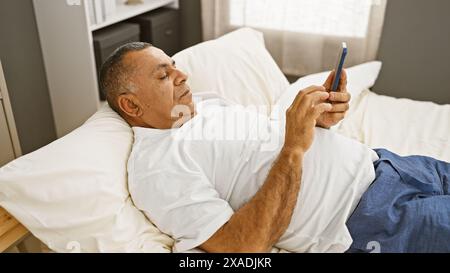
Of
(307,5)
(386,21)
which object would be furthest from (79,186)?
(386,21)

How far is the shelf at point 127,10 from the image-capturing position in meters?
1.78

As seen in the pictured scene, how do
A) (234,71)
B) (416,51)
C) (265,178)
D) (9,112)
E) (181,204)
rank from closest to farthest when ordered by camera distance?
(181,204) → (265,178) → (9,112) → (234,71) → (416,51)

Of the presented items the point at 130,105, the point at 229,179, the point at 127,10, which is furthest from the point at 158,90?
the point at 127,10

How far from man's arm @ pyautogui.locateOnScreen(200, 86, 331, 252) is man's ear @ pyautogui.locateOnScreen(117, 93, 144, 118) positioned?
0.46 m

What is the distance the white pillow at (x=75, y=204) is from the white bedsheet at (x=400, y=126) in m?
0.92

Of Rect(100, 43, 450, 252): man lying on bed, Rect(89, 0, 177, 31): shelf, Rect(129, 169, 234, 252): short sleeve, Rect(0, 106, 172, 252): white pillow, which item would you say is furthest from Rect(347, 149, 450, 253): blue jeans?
Rect(89, 0, 177, 31): shelf

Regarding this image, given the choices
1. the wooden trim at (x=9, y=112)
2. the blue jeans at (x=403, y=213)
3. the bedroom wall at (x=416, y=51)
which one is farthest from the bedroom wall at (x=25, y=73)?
the bedroom wall at (x=416, y=51)

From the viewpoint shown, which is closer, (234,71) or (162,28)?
(234,71)

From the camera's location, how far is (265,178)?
1.10m

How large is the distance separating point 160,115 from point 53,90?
862 mm

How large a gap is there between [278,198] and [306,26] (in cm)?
140

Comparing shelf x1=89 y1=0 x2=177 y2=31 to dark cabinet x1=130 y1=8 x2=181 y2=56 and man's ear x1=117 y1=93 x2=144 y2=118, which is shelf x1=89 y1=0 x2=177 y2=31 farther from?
man's ear x1=117 y1=93 x2=144 y2=118

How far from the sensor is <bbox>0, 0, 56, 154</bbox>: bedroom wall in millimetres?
1746

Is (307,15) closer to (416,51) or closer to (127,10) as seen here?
(416,51)
